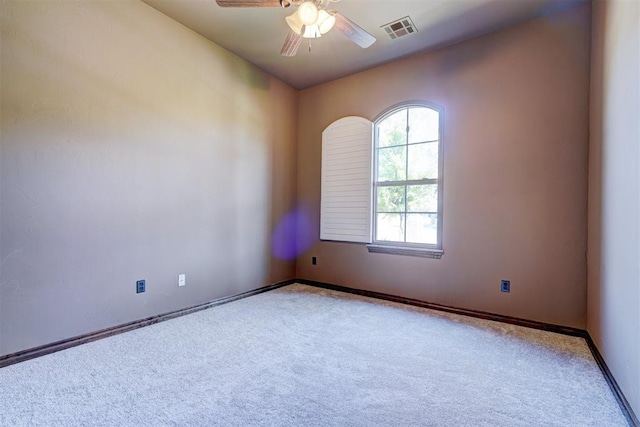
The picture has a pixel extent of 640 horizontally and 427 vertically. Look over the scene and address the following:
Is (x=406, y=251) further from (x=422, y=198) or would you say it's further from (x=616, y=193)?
(x=616, y=193)

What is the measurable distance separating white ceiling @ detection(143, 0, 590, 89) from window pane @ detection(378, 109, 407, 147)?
26.4 inches

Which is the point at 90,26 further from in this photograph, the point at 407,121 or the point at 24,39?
the point at 407,121

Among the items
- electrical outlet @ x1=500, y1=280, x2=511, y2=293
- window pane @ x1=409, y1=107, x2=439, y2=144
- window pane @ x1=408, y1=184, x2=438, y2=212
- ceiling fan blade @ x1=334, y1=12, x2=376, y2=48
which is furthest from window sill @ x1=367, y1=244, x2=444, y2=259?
ceiling fan blade @ x1=334, y1=12, x2=376, y2=48

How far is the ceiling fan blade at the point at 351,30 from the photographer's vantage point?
223 centimetres

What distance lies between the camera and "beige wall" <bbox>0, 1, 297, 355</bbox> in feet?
6.99

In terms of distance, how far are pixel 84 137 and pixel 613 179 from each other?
3768mm

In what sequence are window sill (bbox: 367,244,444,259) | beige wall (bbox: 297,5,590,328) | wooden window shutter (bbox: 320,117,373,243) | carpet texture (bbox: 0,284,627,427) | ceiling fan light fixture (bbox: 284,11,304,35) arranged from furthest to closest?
wooden window shutter (bbox: 320,117,373,243) → window sill (bbox: 367,244,444,259) → beige wall (bbox: 297,5,590,328) → ceiling fan light fixture (bbox: 284,11,304,35) → carpet texture (bbox: 0,284,627,427)

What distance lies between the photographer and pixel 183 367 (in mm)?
2039

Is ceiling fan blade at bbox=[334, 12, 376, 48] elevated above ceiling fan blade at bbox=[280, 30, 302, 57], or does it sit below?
above

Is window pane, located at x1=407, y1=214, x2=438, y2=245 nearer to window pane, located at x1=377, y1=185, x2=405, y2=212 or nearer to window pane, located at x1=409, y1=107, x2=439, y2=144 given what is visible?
window pane, located at x1=377, y1=185, x2=405, y2=212

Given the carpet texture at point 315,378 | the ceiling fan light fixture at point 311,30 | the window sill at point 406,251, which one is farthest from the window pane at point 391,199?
the ceiling fan light fixture at point 311,30

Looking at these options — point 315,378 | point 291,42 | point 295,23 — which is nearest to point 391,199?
point 291,42

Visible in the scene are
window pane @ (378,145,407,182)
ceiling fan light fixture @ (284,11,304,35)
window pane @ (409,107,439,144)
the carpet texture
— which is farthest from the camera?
window pane @ (378,145,407,182)

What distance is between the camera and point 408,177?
3680 millimetres
